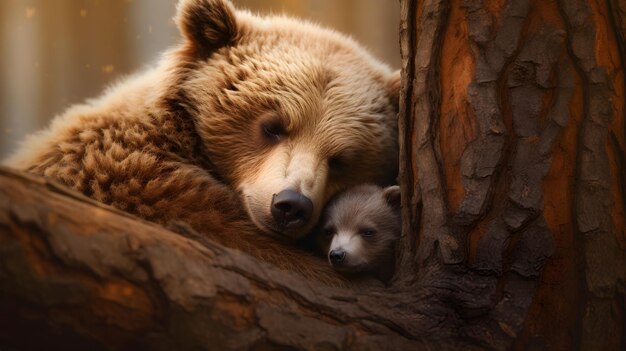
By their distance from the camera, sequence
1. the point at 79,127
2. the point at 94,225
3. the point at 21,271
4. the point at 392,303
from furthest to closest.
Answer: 1. the point at 79,127
2. the point at 392,303
3. the point at 94,225
4. the point at 21,271

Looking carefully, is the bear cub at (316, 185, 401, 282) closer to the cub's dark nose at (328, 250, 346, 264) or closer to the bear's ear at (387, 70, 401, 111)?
the cub's dark nose at (328, 250, 346, 264)

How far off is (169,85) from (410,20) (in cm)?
124

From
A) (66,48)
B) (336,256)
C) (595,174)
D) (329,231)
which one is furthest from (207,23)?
(66,48)

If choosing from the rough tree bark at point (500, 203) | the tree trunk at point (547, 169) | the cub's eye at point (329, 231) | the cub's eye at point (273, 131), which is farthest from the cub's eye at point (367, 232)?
the tree trunk at point (547, 169)

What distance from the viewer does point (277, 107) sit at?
2.98 meters

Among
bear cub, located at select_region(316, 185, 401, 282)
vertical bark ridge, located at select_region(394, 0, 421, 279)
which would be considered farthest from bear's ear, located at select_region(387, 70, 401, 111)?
vertical bark ridge, located at select_region(394, 0, 421, 279)

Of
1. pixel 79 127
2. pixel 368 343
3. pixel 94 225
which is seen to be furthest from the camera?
pixel 79 127

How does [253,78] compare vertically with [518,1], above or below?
below

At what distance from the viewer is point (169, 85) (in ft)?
10.0

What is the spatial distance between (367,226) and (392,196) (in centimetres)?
18

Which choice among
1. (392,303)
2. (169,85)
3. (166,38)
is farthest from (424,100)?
(166,38)

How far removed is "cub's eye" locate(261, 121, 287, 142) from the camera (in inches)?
117

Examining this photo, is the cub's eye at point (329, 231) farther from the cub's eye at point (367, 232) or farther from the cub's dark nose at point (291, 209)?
the cub's dark nose at point (291, 209)

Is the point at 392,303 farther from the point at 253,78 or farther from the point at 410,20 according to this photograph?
the point at 253,78
